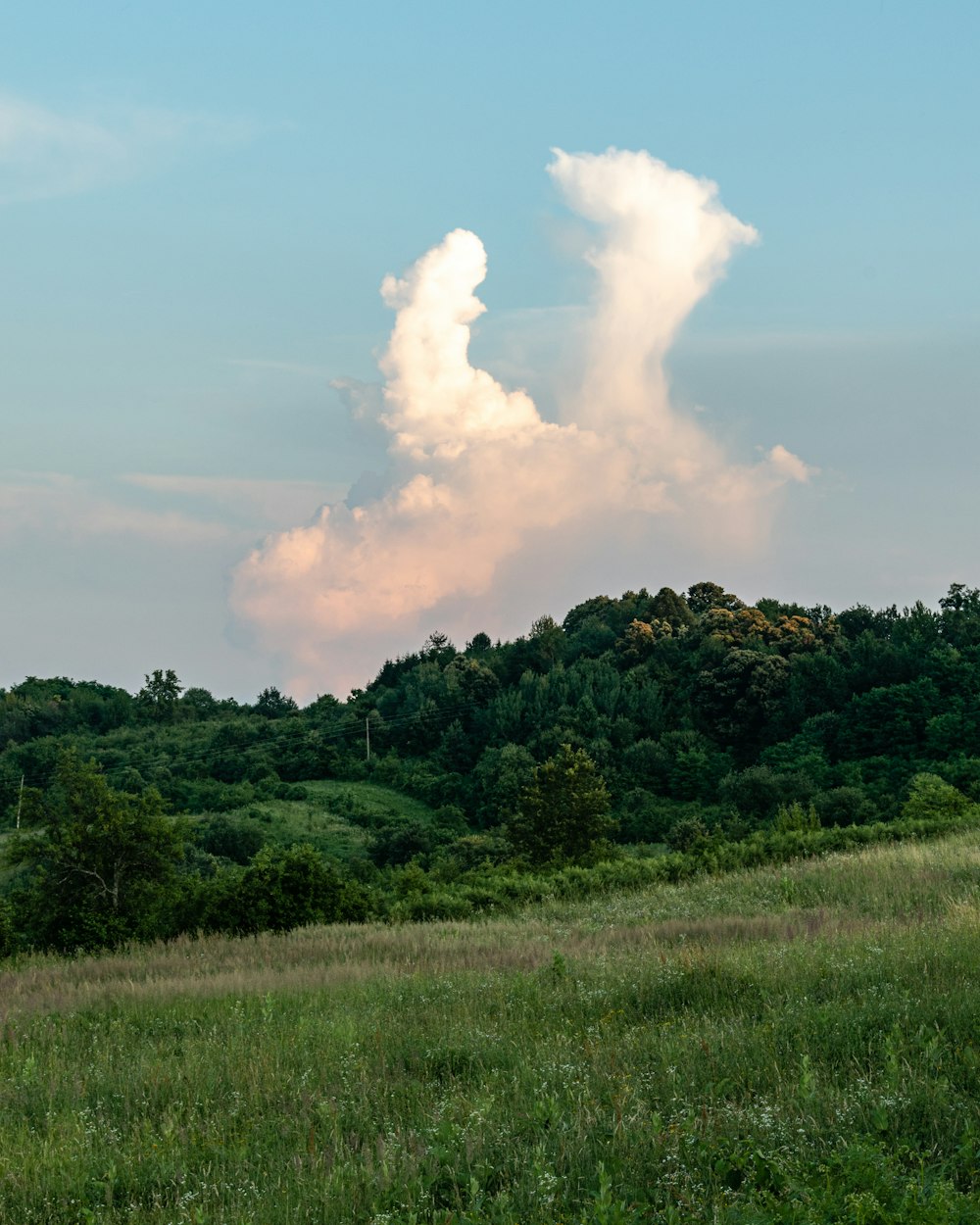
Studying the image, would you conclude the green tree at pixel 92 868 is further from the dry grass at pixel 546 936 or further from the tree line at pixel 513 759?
the dry grass at pixel 546 936

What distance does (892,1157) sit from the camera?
20.2ft

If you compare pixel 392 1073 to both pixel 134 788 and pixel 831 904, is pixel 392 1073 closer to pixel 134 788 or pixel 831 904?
pixel 831 904

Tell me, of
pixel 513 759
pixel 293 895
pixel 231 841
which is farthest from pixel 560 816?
pixel 513 759

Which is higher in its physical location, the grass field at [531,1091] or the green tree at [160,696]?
the green tree at [160,696]

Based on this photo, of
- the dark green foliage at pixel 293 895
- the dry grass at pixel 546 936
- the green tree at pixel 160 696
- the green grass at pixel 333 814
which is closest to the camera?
the dry grass at pixel 546 936

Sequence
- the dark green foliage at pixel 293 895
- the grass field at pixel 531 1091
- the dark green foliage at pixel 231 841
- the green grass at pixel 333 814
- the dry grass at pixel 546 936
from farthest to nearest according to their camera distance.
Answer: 1. the green grass at pixel 333 814
2. the dark green foliage at pixel 231 841
3. the dark green foliage at pixel 293 895
4. the dry grass at pixel 546 936
5. the grass field at pixel 531 1091

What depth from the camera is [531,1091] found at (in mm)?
8266

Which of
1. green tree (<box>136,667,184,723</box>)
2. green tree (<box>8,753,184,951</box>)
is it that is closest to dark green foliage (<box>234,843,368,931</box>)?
green tree (<box>8,753,184,951</box>)

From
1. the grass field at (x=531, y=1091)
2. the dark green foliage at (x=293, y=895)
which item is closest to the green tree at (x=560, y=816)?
the dark green foliage at (x=293, y=895)

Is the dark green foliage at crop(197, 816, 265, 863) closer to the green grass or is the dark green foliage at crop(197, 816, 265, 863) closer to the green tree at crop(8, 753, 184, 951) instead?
the green grass

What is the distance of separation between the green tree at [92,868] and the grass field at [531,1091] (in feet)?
37.0

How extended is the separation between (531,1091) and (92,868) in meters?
21.6

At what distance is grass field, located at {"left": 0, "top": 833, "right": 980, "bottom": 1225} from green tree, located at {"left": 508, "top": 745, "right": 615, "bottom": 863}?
3558 cm

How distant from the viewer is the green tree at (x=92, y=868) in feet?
86.9
